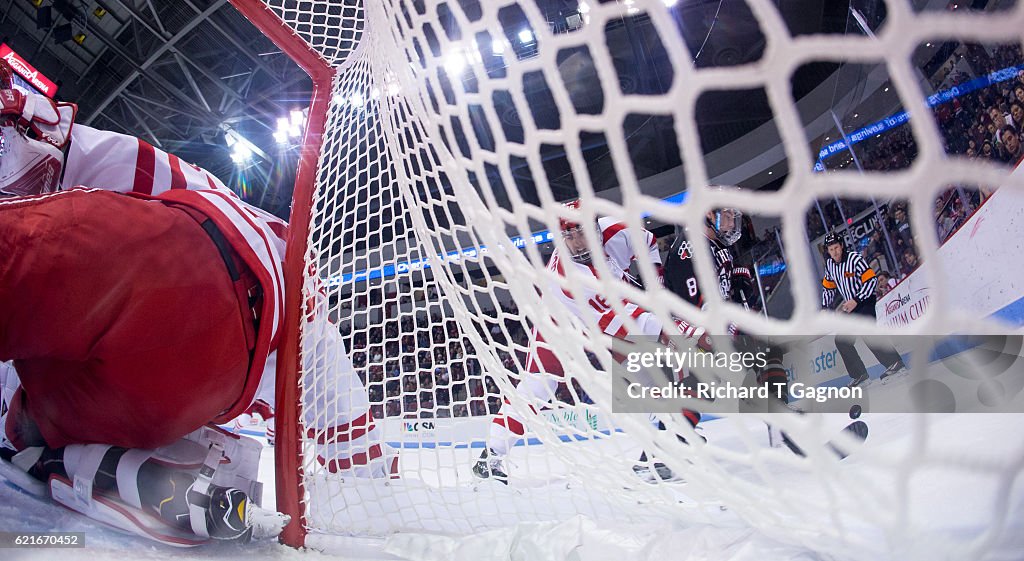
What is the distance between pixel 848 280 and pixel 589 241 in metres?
2.96

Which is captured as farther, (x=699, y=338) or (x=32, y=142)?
(x=699, y=338)

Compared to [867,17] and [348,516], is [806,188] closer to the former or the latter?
[348,516]

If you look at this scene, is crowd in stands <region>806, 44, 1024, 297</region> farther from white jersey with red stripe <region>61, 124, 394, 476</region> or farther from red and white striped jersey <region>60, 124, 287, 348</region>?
red and white striped jersey <region>60, 124, 287, 348</region>

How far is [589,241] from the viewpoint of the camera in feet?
1.25

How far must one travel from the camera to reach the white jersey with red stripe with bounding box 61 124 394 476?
854 mm

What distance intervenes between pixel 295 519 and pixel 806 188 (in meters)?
0.94

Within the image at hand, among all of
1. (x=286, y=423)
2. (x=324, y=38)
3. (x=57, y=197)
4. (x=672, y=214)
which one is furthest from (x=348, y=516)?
(x=324, y=38)

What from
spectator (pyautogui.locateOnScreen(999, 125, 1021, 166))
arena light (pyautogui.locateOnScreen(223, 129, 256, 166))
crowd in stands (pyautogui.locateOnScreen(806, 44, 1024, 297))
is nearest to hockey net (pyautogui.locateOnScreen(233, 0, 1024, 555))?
crowd in stands (pyautogui.locateOnScreen(806, 44, 1024, 297))

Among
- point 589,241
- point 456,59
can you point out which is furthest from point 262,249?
point 589,241

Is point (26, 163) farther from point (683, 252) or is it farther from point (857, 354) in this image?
point (857, 354)

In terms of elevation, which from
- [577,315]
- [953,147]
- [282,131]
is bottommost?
[577,315]

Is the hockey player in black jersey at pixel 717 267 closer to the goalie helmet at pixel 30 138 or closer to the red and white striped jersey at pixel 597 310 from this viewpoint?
the red and white striped jersey at pixel 597 310

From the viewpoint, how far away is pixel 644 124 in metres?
5.86

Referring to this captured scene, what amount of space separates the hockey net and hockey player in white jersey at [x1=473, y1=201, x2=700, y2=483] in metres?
0.02
